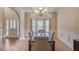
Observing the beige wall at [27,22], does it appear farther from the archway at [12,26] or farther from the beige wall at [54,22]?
the beige wall at [54,22]

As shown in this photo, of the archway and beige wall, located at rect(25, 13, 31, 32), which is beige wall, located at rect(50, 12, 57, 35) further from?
the archway

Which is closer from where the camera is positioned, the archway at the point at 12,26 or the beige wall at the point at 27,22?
the archway at the point at 12,26

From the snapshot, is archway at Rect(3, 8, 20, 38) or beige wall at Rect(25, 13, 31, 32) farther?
beige wall at Rect(25, 13, 31, 32)

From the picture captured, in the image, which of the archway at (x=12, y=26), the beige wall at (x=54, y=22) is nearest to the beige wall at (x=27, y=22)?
the archway at (x=12, y=26)

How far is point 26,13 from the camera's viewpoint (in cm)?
1219

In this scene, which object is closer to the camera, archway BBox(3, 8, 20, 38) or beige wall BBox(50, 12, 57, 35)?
archway BBox(3, 8, 20, 38)

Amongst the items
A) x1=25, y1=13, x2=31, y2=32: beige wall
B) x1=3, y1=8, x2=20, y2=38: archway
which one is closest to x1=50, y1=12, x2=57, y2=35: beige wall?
x1=25, y1=13, x2=31, y2=32: beige wall
